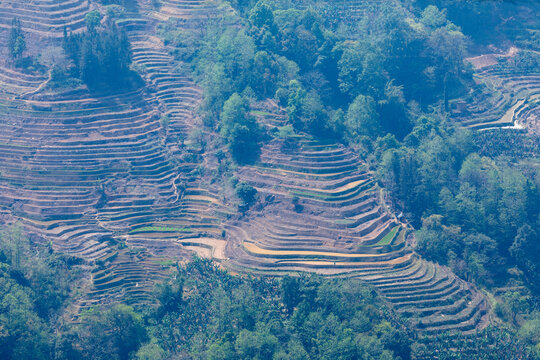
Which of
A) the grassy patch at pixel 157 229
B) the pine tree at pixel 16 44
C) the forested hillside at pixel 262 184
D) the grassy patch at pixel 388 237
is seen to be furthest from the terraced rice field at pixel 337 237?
the pine tree at pixel 16 44

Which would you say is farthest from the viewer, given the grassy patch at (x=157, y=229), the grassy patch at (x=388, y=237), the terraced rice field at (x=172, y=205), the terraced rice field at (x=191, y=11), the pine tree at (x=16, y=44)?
the terraced rice field at (x=191, y=11)

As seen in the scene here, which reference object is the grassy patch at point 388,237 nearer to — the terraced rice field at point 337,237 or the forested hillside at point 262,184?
the terraced rice field at point 337,237

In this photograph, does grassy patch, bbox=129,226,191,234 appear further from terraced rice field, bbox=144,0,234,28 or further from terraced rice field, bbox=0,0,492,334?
terraced rice field, bbox=144,0,234,28

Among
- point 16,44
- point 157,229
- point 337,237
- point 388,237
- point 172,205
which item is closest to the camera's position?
point 337,237

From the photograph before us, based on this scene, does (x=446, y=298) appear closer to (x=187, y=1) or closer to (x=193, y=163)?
(x=193, y=163)

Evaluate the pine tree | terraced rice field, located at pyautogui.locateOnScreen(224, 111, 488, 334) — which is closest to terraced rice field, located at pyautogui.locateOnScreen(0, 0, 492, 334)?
terraced rice field, located at pyautogui.locateOnScreen(224, 111, 488, 334)

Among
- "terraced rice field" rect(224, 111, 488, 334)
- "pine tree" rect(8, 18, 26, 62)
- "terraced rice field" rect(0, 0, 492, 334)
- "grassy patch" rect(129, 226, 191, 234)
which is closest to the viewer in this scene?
"terraced rice field" rect(224, 111, 488, 334)

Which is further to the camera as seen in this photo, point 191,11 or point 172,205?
point 191,11

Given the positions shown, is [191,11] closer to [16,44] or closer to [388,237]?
[16,44]

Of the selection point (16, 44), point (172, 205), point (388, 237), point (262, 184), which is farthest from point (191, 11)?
point (388, 237)
